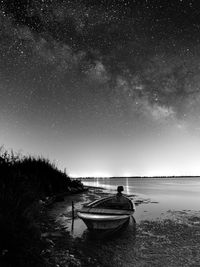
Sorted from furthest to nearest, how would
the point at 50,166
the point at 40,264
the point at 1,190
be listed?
the point at 50,166 → the point at 1,190 → the point at 40,264

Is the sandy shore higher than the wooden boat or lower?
lower

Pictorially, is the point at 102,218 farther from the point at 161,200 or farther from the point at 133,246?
the point at 161,200

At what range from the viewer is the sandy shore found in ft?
29.1

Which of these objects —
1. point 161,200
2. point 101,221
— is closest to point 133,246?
point 101,221

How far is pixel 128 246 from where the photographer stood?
36.4ft

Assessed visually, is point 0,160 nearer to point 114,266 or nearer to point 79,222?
point 79,222

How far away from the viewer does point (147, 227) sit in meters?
15.5

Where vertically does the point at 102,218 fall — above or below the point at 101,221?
above

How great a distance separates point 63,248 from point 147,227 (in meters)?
7.27

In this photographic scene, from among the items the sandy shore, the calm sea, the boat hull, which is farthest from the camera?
the calm sea

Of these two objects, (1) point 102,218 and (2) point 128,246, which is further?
(1) point 102,218

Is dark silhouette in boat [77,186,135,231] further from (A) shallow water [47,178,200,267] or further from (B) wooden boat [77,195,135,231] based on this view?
(A) shallow water [47,178,200,267]

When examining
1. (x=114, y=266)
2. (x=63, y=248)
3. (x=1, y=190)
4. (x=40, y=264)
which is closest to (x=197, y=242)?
(x=114, y=266)

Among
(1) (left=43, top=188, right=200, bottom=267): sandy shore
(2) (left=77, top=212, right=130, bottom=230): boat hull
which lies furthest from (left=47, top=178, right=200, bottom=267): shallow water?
(2) (left=77, top=212, right=130, bottom=230): boat hull
